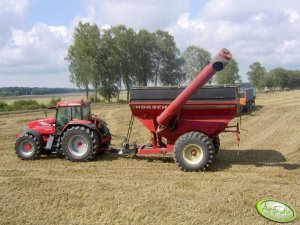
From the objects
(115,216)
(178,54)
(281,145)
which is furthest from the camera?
(178,54)

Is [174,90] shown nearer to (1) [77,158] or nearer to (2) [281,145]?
(1) [77,158]

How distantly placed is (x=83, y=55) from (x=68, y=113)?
36150 millimetres

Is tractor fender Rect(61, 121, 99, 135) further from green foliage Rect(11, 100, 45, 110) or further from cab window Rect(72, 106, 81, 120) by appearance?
green foliage Rect(11, 100, 45, 110)

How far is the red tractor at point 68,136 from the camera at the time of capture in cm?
1127

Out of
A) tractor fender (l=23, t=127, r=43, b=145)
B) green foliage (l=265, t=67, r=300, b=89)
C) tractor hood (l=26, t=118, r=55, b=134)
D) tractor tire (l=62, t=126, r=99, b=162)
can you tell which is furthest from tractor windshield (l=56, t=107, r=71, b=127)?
green foliage (l=265, t=67, r=300, b=89)

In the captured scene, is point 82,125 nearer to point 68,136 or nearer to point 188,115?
point 68,136

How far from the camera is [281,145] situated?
45.9 ft

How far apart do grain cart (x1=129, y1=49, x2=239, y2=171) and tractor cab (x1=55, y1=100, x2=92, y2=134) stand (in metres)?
1.79

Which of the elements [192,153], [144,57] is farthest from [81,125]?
[144,57]

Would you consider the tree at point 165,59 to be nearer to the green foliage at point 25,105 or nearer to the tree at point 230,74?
the tree at point 230,74

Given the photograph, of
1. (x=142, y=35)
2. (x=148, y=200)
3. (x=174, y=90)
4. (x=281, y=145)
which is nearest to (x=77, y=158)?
(x=174, y=90)

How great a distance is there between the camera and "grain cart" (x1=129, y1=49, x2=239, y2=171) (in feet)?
32.6

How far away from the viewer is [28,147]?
38.8 feet

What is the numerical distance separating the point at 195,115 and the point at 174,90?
86 cm
